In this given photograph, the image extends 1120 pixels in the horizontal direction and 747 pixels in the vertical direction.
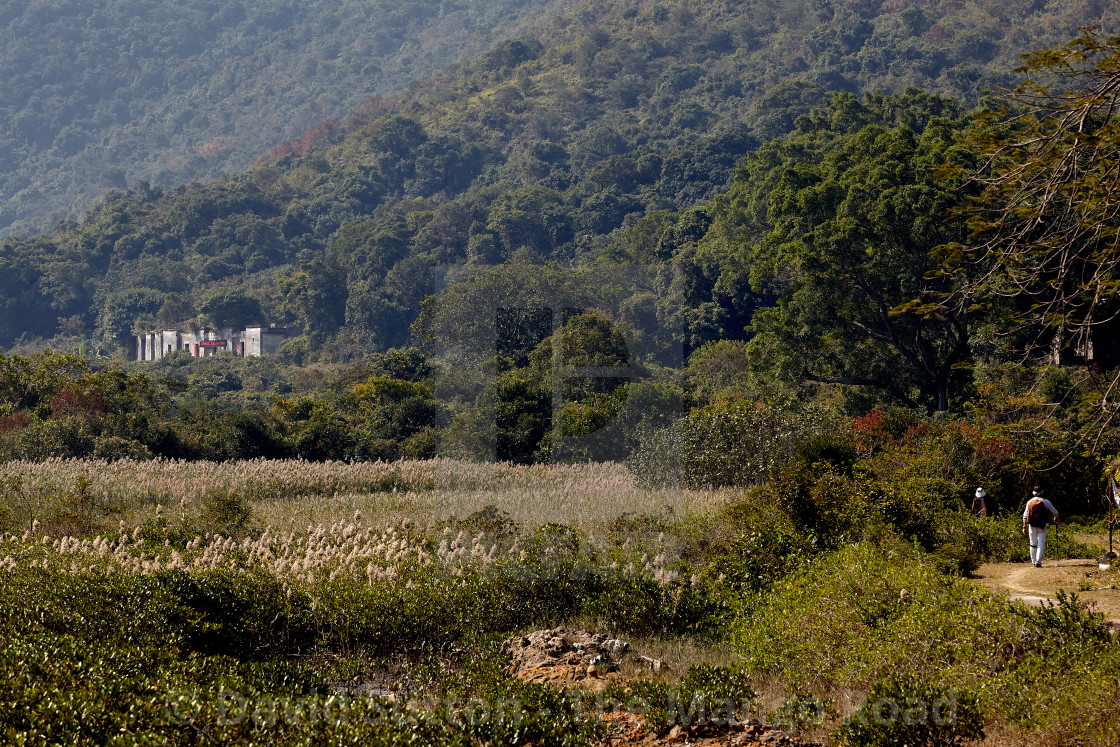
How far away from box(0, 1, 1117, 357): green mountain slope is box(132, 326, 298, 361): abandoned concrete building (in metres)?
1.62

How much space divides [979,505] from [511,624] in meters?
8.05

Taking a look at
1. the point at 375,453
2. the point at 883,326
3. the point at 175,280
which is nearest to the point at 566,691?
the point at 375,453

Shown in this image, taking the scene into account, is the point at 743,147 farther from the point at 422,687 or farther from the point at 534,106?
the point at 422,687

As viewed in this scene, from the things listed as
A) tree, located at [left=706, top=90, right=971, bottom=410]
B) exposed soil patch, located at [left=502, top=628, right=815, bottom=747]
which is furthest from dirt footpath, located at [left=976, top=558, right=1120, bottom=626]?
tree, located at [left=706, top=90, right=971, bottom=410]

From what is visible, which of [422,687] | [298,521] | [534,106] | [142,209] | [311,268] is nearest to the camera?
[422,687]

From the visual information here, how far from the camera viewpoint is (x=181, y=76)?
15562 cm

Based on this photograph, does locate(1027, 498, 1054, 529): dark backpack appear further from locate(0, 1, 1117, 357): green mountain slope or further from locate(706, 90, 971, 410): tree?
locate(0, 1, 1117, 357): green mountain slope

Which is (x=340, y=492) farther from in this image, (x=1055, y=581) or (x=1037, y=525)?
(x=1055, y=581)

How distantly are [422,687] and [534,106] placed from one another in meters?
92.9

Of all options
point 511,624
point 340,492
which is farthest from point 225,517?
point 511,624

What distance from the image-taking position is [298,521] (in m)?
11.0

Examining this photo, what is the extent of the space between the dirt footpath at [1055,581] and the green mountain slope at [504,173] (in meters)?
27.8

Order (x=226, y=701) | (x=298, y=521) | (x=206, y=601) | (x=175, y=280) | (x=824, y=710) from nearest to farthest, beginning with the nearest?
(x=226, y=701) < (x=824, y=710) < (x=206, y=601) < (x=298, y=521) < (x=175, y=280)

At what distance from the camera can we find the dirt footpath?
292 inches
